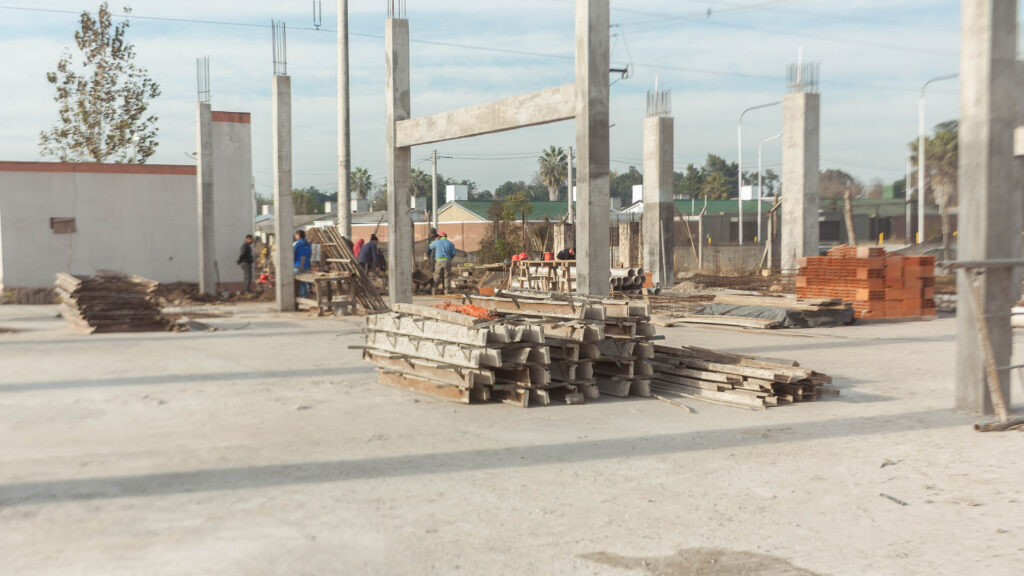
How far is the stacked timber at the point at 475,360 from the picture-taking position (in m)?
8.79

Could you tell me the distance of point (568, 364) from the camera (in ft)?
30.3

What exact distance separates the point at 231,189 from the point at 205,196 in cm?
148

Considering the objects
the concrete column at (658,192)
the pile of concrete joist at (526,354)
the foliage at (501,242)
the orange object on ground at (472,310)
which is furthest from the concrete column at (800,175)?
the pile of concrete joist at (526,354)

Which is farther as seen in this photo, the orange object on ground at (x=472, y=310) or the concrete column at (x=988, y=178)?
the orange object on ground at (x=472, y=310)

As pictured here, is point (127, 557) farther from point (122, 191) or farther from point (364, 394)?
point (122, 191)

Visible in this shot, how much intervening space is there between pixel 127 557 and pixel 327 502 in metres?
1.35

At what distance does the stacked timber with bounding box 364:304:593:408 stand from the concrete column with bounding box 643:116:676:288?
16.1 meters

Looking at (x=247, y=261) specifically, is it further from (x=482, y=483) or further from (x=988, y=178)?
(x=988, y=178)

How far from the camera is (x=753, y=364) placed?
9531mm

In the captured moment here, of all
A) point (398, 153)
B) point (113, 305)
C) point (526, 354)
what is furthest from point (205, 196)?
point (526, 354)

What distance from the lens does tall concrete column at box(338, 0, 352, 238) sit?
24953 mm

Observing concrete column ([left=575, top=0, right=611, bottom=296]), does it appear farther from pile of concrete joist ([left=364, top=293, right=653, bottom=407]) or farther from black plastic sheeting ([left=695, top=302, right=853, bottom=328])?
black plastic sheeting ([left=695, top=302, right=853, bottom=328])

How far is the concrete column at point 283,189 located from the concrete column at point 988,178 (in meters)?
15.7

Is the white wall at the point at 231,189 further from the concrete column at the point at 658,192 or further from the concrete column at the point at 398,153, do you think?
the concrete column at the point at 658,192
